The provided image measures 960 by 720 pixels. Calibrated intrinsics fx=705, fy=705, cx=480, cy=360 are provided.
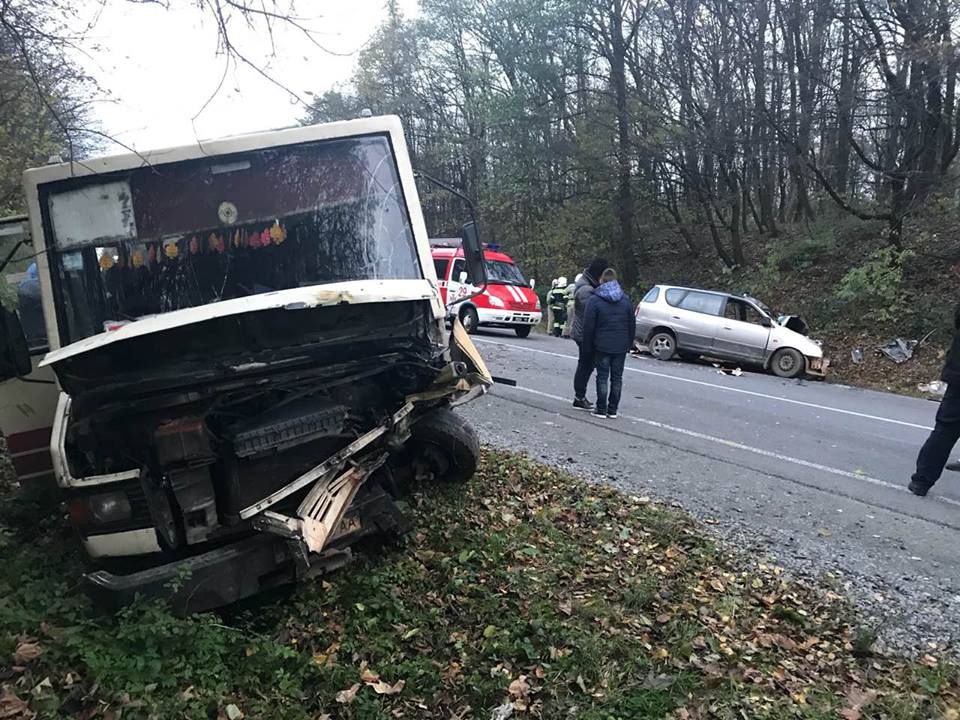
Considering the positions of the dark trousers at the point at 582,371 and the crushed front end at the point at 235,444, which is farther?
the dark trousers at the point at 582,371

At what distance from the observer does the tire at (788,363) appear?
13.3 m

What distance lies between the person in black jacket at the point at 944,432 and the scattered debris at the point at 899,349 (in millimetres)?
8433

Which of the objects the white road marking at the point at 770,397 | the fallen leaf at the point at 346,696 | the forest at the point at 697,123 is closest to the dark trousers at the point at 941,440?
the white road marking at the point at 770,397

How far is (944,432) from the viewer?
5824 millimetres

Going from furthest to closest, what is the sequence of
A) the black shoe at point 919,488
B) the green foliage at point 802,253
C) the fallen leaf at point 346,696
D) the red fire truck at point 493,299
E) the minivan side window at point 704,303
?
the green foliage at point 802,253
the red fire truck at point 493,299
the minivan side window at point 704,303
the black shoe at point 919,488
the fallen leaf at point 346,696

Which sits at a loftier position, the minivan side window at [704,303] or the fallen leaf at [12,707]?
the minivan side window at [704,303]

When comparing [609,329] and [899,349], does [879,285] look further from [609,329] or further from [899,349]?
[609,329]

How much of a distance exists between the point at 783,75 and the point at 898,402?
30.3 feet

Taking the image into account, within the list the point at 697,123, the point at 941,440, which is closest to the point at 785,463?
the point at 941,440

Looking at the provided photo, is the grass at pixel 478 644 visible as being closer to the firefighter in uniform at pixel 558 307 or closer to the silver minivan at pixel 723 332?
the silver minivan at pixel 723 332

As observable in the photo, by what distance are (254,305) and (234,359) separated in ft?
1.06

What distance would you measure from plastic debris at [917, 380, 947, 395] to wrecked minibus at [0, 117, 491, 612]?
10.3m

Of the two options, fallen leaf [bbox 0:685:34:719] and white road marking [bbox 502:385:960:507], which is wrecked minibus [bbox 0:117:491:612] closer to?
fallen leaf [bbox 0:685:34:719]

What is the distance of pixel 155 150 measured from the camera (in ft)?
14.4
